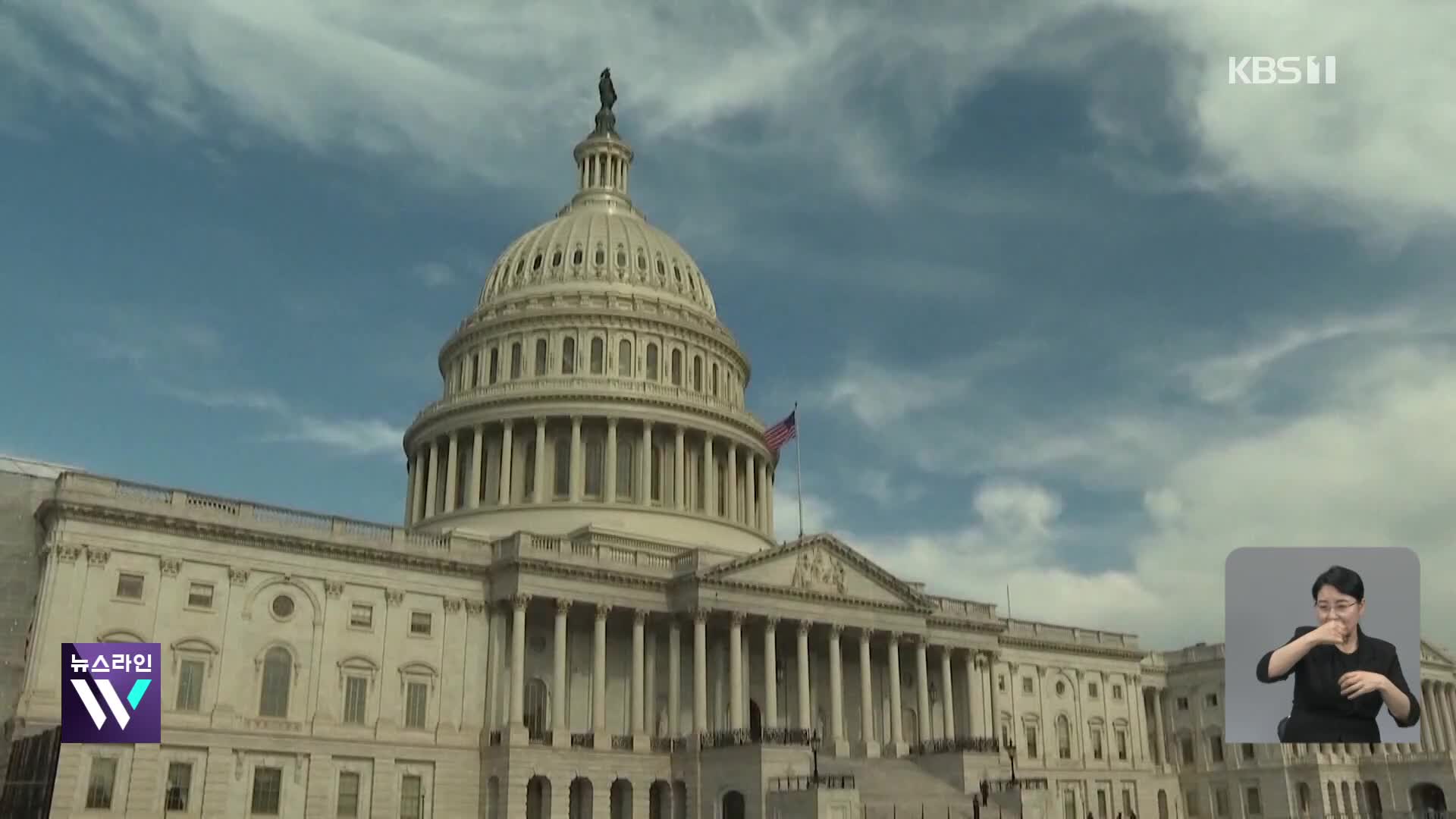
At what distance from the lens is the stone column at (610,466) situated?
7844cm

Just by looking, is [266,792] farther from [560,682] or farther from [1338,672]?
[1338,672]

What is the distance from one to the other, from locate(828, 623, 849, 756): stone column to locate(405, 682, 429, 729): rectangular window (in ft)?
69.2

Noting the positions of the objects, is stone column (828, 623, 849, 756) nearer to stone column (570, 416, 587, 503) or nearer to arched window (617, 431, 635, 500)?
arched window (617, 431, 635, 500)

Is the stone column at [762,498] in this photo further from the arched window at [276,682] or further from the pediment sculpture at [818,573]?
the arched window at [276,682]

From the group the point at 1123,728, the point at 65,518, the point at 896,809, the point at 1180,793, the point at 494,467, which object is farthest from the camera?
the point at 1180,793

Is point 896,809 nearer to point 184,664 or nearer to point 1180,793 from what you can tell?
point 184,664

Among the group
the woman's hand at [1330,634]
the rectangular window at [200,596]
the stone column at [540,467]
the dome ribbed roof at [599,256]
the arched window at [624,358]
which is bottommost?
the woman's hand at [1330,634]

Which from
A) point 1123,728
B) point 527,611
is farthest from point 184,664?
point 1123,728

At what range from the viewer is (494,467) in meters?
80.7

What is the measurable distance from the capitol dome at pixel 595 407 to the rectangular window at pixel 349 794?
20.6m

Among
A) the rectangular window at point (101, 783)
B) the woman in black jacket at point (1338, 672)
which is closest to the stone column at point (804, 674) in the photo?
the rectangular window at point (101, 783)

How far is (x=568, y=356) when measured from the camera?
85688 millimetres

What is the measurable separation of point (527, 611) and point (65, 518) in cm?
2108

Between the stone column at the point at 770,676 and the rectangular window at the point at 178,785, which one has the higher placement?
the stone column at the point at 770,676
